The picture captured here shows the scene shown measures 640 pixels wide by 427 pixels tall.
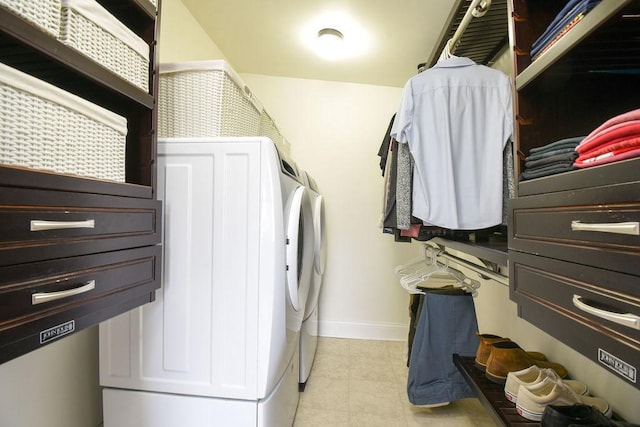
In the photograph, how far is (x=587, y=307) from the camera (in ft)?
1.83

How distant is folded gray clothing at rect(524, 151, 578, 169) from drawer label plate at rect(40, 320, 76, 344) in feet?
3.67

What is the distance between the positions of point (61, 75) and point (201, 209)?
0.50 meters

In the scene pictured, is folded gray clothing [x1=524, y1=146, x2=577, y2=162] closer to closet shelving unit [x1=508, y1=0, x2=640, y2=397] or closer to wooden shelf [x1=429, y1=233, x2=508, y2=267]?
closet shelving unit [x1=508, y1=0, x2=640, y2=397]

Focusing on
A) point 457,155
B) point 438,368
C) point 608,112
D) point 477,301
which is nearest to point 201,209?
point 457,155

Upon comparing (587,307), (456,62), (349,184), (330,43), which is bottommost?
(587,307)

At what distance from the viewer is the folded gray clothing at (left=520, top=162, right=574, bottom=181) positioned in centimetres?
68

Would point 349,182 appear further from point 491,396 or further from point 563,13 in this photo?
point 563,13

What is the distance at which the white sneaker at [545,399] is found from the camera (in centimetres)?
98

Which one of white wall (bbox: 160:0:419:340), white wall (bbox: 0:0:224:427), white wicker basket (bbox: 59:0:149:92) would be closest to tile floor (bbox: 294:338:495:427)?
white wall (bbox: 160:0:419:340)

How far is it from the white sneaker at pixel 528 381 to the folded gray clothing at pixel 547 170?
0.76m

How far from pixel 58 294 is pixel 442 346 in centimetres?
154

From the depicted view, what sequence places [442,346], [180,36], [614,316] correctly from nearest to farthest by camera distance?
[614,316] < [442,346] < [180,36]

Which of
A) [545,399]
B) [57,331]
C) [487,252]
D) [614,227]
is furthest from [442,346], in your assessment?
[57,331]

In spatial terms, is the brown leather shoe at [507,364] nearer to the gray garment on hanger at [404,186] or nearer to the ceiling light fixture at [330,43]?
the gray garment on hanger at [404,186]
